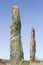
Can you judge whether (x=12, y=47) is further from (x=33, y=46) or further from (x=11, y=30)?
(x=33, y=46)

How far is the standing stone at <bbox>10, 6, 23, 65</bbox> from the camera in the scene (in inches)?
786

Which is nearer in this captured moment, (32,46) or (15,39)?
(15,39)

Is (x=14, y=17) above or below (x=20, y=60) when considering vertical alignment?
above

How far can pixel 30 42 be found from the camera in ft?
162

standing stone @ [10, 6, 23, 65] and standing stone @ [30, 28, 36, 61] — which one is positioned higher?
standing stone @ [10, 6, 23, 65]

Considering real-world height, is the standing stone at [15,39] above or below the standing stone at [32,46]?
above

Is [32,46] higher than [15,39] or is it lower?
lower

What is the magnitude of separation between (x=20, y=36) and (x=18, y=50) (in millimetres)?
1061

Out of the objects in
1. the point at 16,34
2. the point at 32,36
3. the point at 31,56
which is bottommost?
the point at 31,56

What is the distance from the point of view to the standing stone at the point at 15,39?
65.5 feet

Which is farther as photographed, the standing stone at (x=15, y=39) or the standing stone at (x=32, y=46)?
the standing stone at (x=32, y=46)

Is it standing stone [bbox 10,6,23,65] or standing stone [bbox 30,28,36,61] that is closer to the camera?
standing stone [bbox 10,6,23,65]

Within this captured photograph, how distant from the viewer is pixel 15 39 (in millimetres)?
20344

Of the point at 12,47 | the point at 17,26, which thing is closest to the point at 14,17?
the point at 17,26
